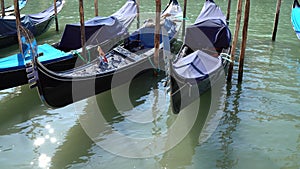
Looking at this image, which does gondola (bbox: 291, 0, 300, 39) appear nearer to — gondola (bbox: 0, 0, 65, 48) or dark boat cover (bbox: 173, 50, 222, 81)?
dark boat cover (bbox: 173, 50, 222, 81)

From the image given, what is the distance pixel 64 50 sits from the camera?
7180 mm

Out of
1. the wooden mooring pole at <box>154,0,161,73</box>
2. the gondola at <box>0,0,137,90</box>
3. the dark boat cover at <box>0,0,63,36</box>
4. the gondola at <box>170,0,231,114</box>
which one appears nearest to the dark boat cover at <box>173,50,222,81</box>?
the gondola at <box>170,0,231,114</box>

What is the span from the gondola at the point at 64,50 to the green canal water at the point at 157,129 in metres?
0.52

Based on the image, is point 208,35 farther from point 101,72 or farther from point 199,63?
point 101,72

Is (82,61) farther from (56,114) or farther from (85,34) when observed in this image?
(56,114)

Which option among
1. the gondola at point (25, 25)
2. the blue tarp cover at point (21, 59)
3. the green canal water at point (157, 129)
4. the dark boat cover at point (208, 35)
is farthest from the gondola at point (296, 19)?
the gondola at point (25, 25)

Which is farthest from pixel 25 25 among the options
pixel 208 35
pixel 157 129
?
pixel 157 129

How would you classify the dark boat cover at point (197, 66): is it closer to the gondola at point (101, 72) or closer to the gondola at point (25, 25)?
the gondola at point (101, 72)

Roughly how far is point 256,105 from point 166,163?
2279mm

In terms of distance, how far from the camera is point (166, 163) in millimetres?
4168

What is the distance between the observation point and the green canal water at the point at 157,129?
4.22 metres

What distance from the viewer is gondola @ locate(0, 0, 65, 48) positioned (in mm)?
8320

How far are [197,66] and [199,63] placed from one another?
0.13 meters

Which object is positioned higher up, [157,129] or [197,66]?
[197,66]
